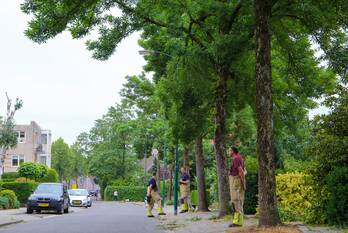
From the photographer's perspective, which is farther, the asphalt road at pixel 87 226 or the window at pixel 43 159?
the window at pixel 43 159

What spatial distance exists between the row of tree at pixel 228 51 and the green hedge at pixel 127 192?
54.7 meters

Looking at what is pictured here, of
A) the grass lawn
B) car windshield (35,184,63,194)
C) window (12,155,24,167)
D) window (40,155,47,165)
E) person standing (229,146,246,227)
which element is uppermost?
window (40,155,47,165)

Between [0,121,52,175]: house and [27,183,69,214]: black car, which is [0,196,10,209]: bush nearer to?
[27,183,69,214]: black car

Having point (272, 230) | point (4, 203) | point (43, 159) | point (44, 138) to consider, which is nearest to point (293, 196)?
point (272, 230)

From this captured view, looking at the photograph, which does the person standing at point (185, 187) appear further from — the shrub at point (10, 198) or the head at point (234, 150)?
the head at point (234, 150)

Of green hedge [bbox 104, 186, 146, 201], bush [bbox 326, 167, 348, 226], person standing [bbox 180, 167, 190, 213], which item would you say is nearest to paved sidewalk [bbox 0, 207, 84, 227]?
person standing [bbox 180, 167, 190, 213]

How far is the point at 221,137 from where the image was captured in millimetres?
18578

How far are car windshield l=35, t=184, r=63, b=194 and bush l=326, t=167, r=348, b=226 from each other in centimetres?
1988

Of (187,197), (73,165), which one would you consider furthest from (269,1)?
(73,165)

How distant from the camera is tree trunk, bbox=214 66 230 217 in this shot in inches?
730

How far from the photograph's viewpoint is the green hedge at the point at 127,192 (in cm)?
7812

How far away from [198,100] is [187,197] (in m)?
8.32

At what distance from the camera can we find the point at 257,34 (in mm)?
12719

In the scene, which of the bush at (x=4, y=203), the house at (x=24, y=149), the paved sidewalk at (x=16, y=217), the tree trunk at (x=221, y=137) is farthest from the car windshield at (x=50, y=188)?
the house at (x=24, y=149)
